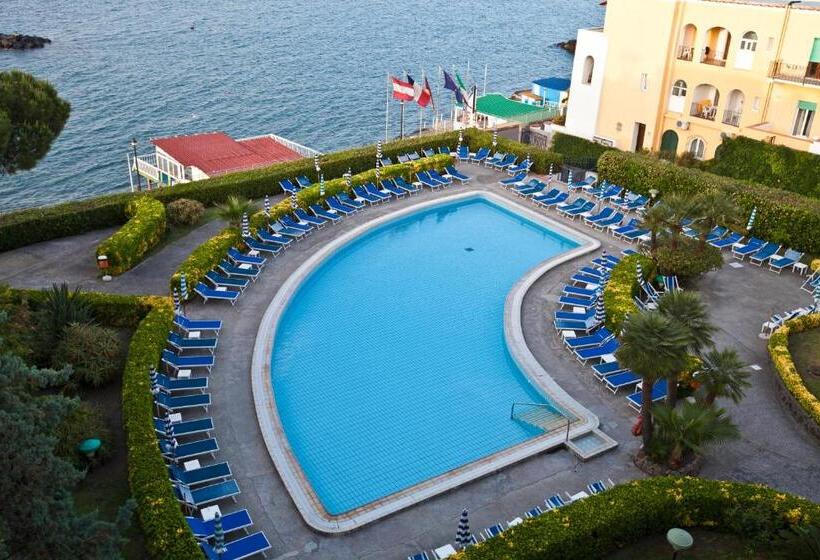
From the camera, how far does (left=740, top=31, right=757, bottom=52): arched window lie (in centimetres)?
3281

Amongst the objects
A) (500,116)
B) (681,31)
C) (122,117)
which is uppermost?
(681,31)

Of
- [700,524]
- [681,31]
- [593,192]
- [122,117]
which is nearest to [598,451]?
[700,524]

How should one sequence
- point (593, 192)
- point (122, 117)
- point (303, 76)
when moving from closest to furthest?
point (593, 192) → point (122, 117) → point (303, 76)

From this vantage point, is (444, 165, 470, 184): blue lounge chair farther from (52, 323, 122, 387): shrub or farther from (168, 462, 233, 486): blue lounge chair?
(168, 462, 233, 486): blue lounge chair

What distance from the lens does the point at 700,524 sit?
13641 mm

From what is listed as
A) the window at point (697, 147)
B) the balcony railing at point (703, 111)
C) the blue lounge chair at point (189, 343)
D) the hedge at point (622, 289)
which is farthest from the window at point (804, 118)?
the blue lounge chair at point (189, 343)

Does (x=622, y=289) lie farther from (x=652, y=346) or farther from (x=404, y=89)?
(x=404, y=89)

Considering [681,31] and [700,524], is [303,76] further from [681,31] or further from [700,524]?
[700,524]

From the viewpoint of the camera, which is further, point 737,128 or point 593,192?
point 737,128

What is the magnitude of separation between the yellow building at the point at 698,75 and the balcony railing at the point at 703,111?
0.05 metres

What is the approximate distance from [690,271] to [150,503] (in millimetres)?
17760

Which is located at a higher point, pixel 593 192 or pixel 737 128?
pixel 737 128

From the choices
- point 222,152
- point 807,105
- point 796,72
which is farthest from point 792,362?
point 222,152

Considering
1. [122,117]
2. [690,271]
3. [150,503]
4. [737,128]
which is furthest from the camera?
[122,117]
